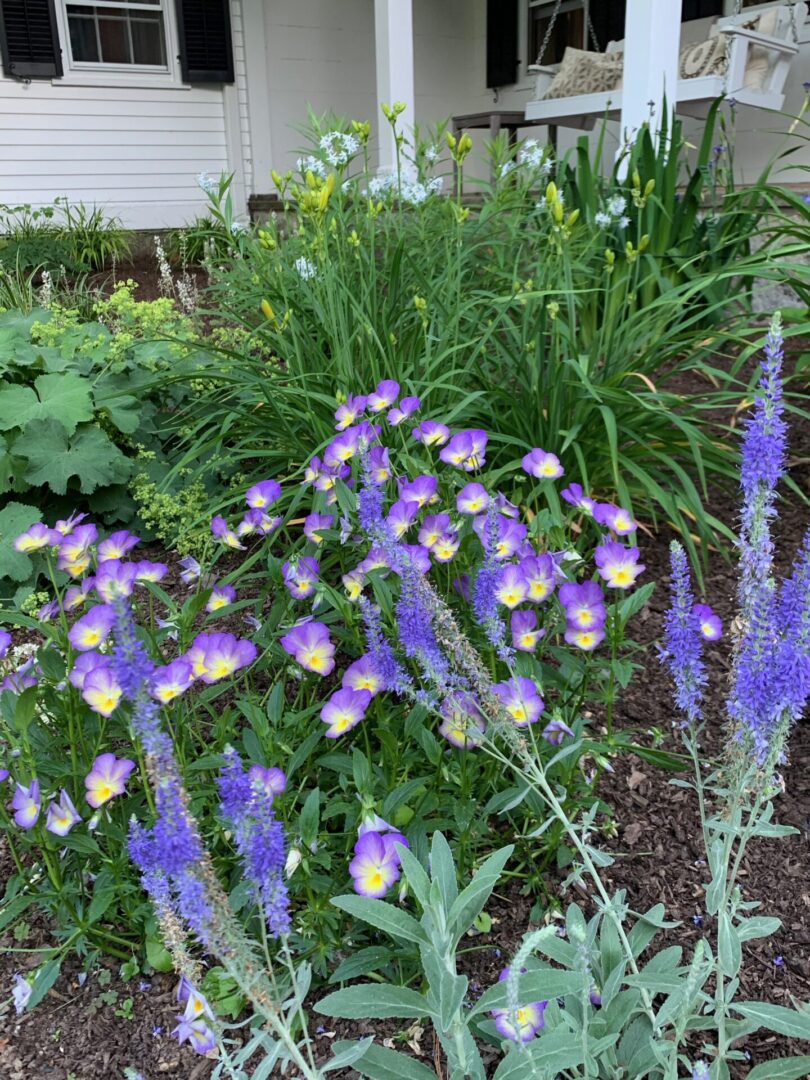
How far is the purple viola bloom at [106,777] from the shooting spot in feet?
4.13

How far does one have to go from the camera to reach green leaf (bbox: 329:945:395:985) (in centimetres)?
121

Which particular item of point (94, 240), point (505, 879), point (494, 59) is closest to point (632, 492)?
point (505, 879)

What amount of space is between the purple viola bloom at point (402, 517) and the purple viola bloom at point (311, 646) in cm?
22

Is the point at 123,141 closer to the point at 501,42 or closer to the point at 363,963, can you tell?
the point at 501,42

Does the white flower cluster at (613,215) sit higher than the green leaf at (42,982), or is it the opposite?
the white flower cluster at (613,215)

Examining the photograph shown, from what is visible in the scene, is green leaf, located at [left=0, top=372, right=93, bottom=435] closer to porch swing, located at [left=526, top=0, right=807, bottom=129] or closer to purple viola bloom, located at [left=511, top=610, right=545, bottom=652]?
purple viola bloom, located at [left=511, top=610, right=545, bottom=652]

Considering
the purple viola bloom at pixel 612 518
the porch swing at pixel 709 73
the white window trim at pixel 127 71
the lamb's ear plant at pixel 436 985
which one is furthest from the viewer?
the white window trim at pixel 127 71

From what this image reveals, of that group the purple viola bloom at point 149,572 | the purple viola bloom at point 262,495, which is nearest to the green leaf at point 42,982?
the purple viola bloom at point 149,572

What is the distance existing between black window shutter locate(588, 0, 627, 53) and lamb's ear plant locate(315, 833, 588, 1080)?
7.51m

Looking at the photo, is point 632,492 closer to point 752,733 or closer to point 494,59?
point 752,733

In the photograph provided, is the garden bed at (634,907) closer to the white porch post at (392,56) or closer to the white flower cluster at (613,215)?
the white flower cluster at (613,215)

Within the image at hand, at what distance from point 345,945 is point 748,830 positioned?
0.66 m

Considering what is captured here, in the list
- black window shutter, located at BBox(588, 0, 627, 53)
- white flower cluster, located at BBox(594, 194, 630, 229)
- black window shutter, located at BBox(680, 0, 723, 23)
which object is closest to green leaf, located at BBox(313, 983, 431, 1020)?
white flower cluster, located at BBox(594, 194, 630, 229)

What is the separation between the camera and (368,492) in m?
1.33
